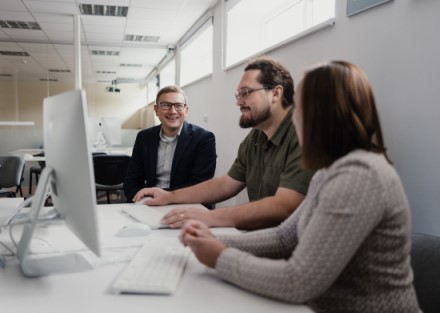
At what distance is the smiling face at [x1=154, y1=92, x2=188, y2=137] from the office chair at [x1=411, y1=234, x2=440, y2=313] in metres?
1.73

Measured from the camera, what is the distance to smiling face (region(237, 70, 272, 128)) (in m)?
1.75

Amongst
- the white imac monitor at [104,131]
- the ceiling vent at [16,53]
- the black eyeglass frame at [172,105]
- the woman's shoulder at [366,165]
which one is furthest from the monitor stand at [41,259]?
the ceiling vent at [16,53]

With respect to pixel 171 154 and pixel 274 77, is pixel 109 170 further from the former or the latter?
pixel 274 77

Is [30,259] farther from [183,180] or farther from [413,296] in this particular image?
[183,180]

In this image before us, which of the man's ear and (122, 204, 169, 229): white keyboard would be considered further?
the man's ear

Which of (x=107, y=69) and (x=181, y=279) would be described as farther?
(x=107, y=69)

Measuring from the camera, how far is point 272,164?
1685mm

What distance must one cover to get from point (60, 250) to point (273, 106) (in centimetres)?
108

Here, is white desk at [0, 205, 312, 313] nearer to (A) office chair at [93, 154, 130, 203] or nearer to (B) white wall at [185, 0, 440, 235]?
(B) white wall at [185, 0, 440, 235]

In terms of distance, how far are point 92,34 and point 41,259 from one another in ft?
18.4

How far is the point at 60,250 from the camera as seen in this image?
1.16m

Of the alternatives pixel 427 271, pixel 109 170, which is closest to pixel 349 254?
pixel 427 271

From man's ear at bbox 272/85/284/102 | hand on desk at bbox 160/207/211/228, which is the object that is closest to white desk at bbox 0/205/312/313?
hand on desk at bbox 160/207/211/228

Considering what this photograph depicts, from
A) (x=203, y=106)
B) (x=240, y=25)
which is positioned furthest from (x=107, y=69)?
(x=240, y=25)
